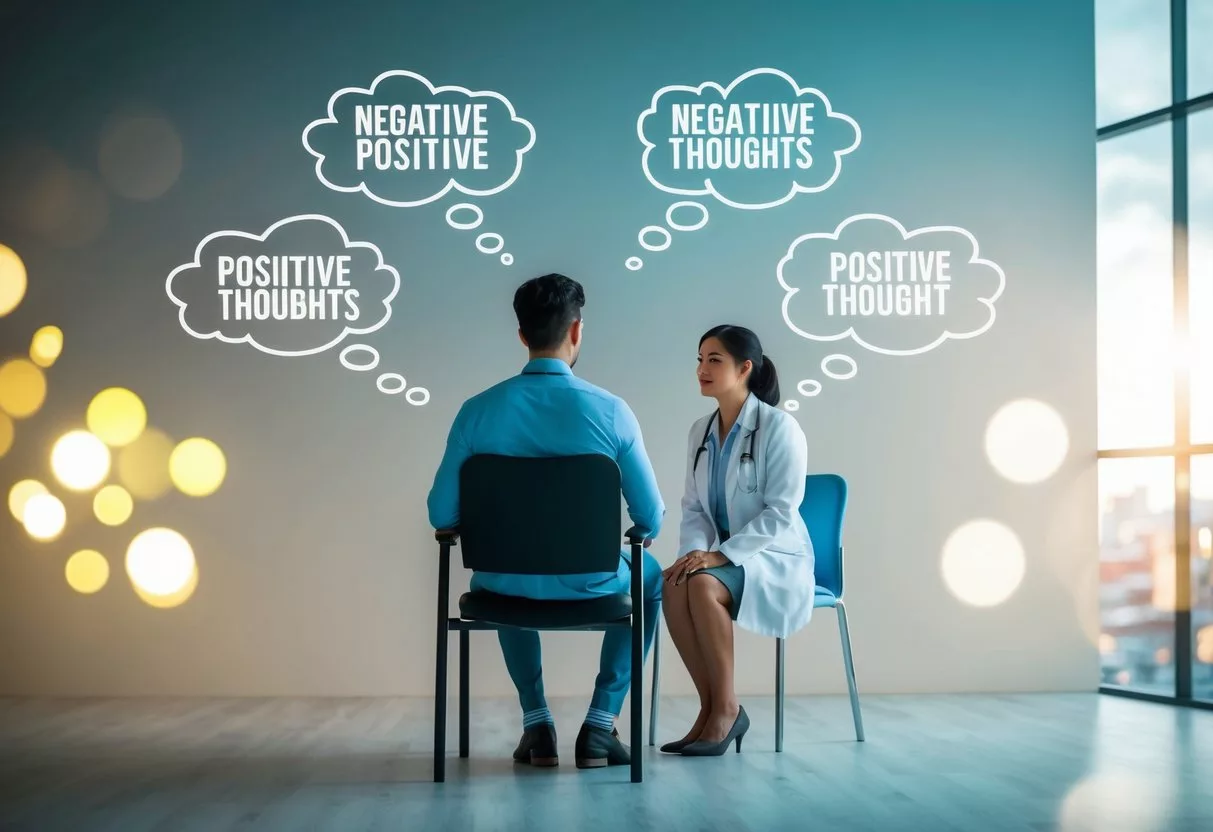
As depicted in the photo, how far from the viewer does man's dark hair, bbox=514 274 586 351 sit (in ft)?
9.23

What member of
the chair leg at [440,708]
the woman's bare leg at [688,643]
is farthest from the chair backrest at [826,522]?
the chair leg at [440,708]

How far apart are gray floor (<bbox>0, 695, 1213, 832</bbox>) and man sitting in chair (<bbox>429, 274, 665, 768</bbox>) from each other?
164 millimetres

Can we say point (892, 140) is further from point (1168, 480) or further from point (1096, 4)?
point (1168, 480)

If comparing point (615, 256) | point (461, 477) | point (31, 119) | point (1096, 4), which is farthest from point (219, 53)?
point (1096, 4)

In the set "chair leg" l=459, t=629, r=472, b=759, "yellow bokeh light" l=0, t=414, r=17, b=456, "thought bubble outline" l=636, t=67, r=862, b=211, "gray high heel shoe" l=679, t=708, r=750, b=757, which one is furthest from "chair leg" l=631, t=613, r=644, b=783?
"yellow bokeh light" l=0, t=414, r=17, b=456

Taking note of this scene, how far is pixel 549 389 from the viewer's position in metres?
2.73

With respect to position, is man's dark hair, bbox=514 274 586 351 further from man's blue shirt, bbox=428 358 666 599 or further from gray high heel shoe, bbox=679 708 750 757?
gray high heel shoe, bbox=679 708 750 757

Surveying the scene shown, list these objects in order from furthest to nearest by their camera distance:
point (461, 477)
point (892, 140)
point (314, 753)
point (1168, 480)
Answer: point (892, 140), point (1168, 480), point (314, 753), point (461, 477)

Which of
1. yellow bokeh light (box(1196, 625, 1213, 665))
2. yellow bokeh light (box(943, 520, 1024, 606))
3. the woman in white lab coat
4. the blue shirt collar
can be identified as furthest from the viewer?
yellow bokeh light (box(943, 520, 1024, 606))

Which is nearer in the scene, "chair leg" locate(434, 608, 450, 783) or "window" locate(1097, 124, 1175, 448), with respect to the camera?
"chair leg" locate(434, 608, 450, 783)

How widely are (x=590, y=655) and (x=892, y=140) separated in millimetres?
2227

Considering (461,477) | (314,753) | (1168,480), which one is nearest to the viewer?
(461,477)

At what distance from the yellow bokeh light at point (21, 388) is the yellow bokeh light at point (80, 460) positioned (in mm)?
173

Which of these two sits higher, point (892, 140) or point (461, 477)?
point (892, 140)
